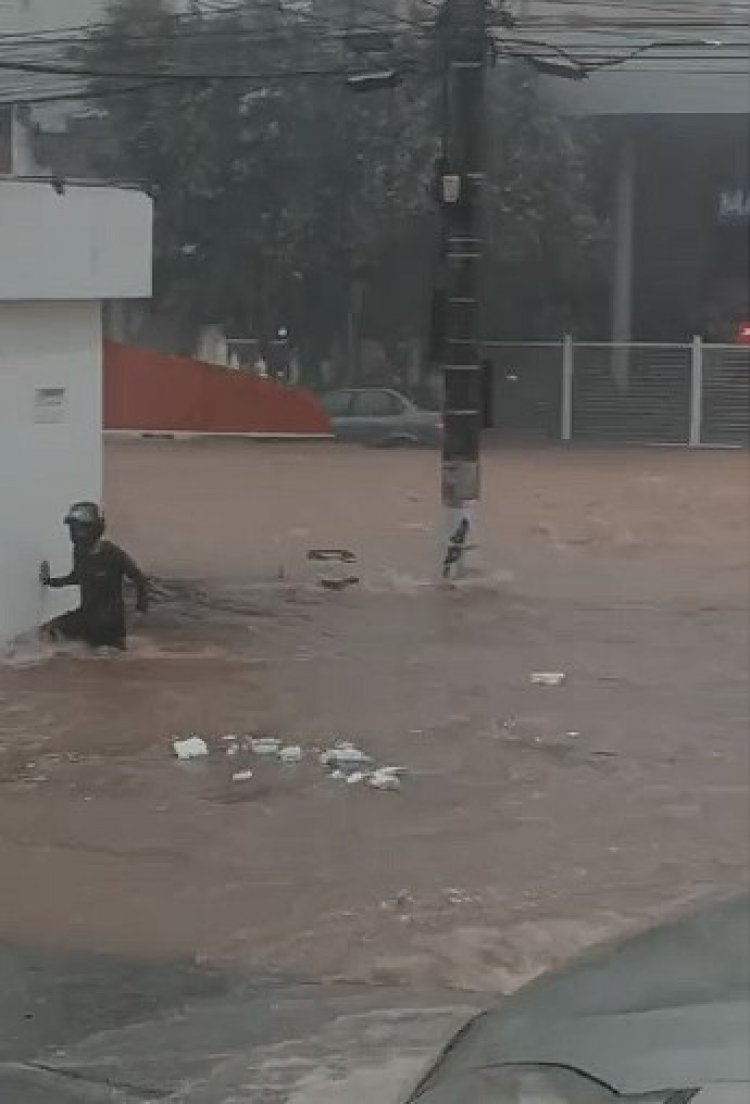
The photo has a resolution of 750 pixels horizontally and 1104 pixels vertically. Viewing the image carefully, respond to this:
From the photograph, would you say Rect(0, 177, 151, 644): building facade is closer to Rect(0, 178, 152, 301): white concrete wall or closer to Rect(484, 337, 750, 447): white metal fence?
Rect(0, 178, 152, 301): white concrete wall

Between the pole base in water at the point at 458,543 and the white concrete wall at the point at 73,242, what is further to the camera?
the pole base in water at the point at 458,543

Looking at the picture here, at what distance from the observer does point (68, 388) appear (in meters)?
13.0

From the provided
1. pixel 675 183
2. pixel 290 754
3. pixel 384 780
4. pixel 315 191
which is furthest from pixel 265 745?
pixel 675 183

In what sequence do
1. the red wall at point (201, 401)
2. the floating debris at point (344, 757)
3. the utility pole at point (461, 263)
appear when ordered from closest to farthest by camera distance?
the floating debris at point (344, 757), the utility pole at point (461, 263), the red wall at point (201, 401)

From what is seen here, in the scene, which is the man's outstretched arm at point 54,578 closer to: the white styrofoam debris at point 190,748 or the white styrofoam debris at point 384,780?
the white styrofoam debris at point 190,748

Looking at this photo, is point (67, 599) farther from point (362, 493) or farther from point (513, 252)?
point (513, 252)

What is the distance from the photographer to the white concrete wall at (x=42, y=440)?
12305mm

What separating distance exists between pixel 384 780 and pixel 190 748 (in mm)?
1138

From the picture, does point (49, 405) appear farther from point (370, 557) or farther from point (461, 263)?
point (370, 557)

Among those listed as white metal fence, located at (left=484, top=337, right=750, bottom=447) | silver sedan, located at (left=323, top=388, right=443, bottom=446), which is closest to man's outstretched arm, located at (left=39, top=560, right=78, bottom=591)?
silver sedan, located at (left=323, top=388, right=443, bottom=446)

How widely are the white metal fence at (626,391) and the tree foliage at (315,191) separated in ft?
5.24

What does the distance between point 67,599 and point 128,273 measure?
2200 millimetres

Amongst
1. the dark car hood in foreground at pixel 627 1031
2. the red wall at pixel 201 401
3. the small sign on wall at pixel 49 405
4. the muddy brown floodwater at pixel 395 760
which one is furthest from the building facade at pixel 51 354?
the dark car hood in foreground at pixel 627 1031

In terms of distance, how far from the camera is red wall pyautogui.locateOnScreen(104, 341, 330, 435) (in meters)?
21.6
